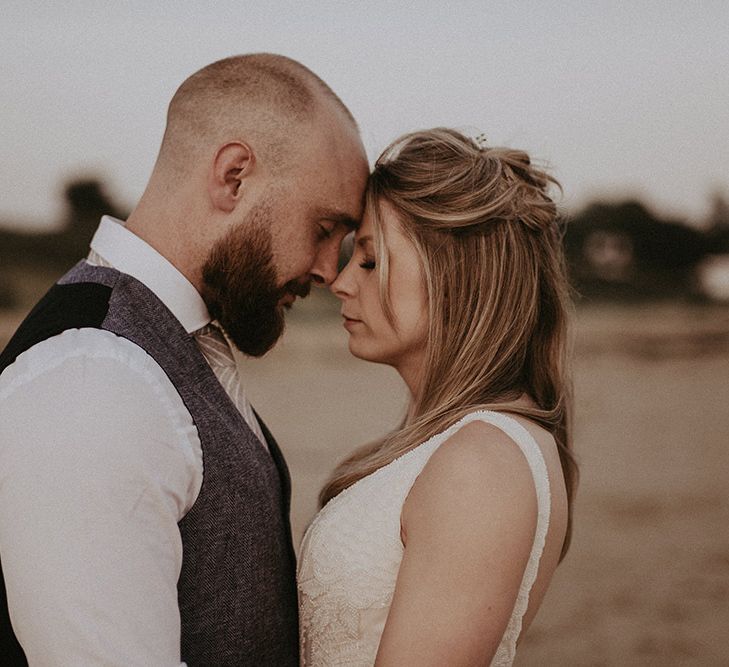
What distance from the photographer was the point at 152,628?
5.37 ft

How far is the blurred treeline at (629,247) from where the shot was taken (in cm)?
2575

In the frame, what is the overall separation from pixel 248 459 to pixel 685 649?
590 cm

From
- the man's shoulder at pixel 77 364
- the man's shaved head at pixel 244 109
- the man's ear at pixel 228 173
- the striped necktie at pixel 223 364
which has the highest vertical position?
the man's shaved head at pixel 244 109

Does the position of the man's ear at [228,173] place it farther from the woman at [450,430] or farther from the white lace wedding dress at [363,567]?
the white lace wedding dress at [363,567]

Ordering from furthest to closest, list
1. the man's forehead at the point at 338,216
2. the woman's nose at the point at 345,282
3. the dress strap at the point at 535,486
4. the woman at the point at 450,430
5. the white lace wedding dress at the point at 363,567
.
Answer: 1. the woman's nose at the point at 345,282
2. the man's forehead at the point at 338,216
3. the white lace wedding dress at the point at 363,567
4. the dress strap at the point at 535,486
5. the woman at the point at 450,430

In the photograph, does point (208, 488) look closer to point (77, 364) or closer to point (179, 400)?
point (179, 400)

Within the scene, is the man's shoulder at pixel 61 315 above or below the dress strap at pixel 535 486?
above

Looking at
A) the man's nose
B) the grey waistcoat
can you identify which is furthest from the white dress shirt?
the man's nose

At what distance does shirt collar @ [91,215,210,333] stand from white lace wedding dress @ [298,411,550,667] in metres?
0.59

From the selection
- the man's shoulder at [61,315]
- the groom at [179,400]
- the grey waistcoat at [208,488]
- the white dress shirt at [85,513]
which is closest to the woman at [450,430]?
the groom at [179,400]

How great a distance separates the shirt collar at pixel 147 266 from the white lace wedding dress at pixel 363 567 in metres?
0.59

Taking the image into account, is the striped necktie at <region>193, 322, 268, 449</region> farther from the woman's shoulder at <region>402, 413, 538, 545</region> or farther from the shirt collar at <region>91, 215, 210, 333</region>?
the woman's shoulder at <region>402, 413, 538, 545</region>

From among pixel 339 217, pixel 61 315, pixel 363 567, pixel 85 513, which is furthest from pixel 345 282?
pixel 85 513

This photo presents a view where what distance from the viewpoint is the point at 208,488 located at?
1909mm
